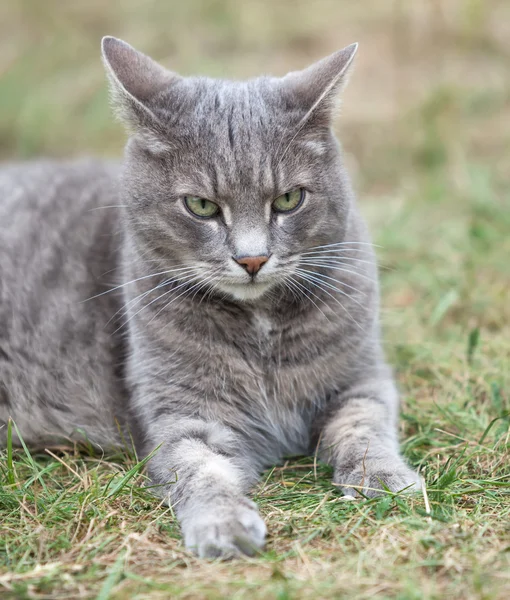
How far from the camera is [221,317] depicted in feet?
8.93

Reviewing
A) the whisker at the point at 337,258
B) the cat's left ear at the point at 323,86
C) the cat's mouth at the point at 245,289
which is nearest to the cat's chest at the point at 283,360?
the cat's mouth at the point at 245,289

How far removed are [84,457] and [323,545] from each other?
115 centimetres

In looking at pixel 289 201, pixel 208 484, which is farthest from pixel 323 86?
pixel 208 484

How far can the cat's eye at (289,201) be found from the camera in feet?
8.36

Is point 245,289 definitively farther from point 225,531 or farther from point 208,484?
point 225,531

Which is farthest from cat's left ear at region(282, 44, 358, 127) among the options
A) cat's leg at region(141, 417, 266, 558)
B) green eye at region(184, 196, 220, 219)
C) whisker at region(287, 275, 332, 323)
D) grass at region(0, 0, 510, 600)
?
grass at region(0, 0, 510, 600)

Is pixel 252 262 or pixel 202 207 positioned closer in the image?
pixel 252 262

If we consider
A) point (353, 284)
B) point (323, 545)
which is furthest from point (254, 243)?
point (323, 545)

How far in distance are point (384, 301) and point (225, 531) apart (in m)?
2.25

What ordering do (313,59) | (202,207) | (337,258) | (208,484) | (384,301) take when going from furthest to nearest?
(313,59), (384,301), (337,258), (202,207), (208,484)

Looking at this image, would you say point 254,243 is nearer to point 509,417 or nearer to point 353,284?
point 353,284

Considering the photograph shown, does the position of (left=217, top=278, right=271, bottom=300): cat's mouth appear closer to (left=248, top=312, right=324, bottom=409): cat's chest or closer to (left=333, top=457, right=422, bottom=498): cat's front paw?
(left=248, top=312, right=324, bottom=409): cat's chest

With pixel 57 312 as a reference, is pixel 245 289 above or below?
above

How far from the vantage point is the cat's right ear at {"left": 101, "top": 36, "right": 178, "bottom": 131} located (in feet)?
8.46
